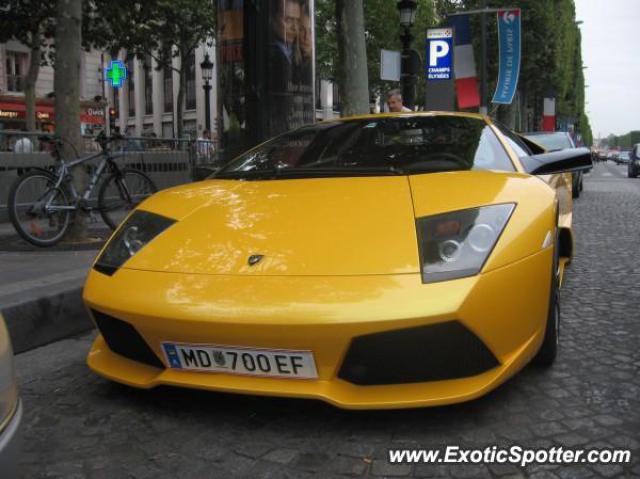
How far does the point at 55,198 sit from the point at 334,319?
4358mm

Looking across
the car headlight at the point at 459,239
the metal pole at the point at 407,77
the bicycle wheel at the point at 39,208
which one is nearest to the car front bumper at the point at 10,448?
the car headlight at the point at 459,239

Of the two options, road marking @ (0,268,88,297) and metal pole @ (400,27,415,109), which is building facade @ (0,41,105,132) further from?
road marking @ (0,268,88,297)

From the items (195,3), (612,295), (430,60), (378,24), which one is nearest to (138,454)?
(612,295)

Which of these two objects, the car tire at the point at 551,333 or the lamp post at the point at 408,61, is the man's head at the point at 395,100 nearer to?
the lamp post at the point at 408,61

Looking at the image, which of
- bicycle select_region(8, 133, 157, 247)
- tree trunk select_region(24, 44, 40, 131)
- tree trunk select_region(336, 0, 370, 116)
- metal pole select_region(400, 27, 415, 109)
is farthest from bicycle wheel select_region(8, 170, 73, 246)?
tree trunk select_region(24, 44, 40, 131)

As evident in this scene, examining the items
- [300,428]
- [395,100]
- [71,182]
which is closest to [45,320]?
[300,428]

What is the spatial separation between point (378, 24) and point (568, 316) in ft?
88.3

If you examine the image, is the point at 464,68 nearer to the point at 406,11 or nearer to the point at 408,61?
the point at 406,11

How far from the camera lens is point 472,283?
85.5 inches

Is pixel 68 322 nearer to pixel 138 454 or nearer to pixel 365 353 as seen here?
pixel 138 454

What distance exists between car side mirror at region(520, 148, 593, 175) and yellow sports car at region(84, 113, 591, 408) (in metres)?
0.34

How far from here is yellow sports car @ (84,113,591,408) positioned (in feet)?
7.02

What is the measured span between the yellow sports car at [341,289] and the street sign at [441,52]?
35.0 feet

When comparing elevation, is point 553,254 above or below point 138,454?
above
